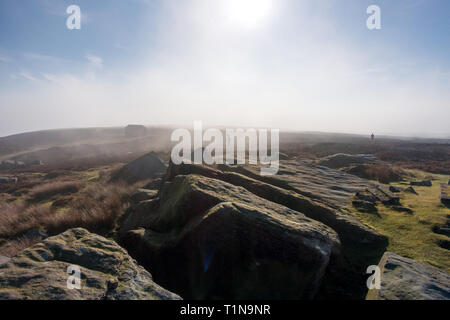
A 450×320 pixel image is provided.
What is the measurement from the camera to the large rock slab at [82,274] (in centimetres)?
249

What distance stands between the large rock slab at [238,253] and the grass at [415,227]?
201 cm

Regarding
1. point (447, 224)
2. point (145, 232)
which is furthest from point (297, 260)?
point (447, 224)

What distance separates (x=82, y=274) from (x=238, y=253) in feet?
7.43

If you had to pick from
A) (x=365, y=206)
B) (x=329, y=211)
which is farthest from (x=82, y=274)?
(x=365, y=206)

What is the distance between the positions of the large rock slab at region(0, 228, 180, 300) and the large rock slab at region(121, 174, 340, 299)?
1.96 feet

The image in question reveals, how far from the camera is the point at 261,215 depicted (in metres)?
3.93

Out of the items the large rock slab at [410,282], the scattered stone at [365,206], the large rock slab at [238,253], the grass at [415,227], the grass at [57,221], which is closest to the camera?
the large rock slab at [410,282]

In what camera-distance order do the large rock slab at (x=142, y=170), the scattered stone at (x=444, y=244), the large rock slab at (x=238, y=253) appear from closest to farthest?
the large rock slab at (x=238, y=253), the scattered stone at (x=444, y=244), the large rock slab at (x=142, y=170)

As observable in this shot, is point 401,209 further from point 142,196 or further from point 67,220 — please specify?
point 67,220

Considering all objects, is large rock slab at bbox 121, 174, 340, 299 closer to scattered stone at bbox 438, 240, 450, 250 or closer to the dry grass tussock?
scattered stone at bbox 438, 240, 450, 250

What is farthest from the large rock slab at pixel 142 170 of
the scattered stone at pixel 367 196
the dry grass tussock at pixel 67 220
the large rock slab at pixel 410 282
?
the large rock slab at pixel 410 282

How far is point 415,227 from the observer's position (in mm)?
5652

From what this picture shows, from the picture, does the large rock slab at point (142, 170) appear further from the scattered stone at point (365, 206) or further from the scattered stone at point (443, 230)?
the scattered stone at point (443, 230)
